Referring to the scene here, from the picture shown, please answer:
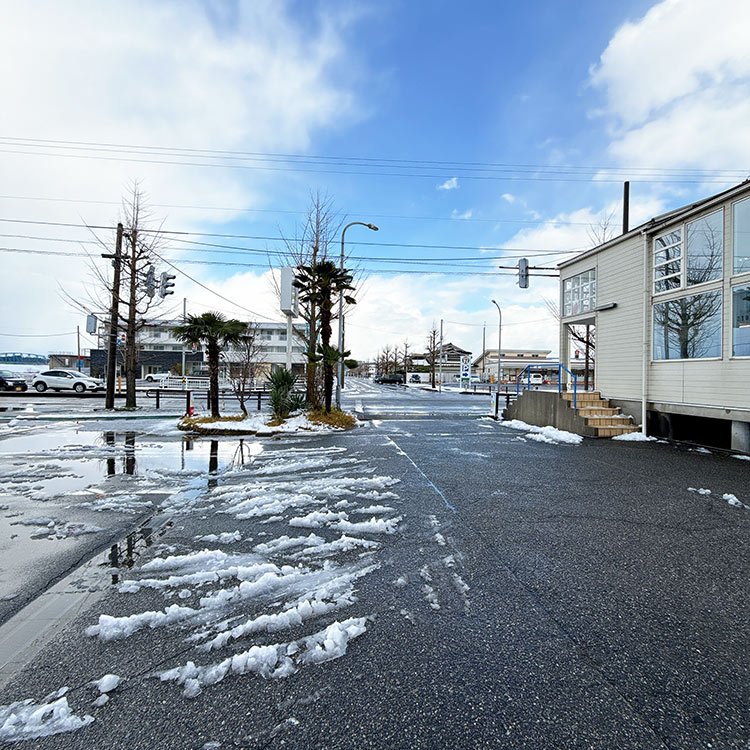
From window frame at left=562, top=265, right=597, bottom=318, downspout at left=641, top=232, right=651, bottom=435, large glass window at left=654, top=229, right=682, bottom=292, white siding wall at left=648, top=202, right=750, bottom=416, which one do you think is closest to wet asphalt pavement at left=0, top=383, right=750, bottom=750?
white siding wall at left=648, top=202, right=750, bottom=416

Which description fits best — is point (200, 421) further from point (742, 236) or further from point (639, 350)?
point (742, 236)

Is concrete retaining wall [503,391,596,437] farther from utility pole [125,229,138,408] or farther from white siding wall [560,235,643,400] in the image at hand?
utility pole [125,229,138,408]

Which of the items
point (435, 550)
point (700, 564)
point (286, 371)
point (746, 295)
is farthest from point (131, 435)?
point (746, 295)

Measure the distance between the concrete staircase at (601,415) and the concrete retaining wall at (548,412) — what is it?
14 centimetres

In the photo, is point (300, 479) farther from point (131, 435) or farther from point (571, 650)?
point (131, 435)

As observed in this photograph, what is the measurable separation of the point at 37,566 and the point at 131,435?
8436 millimetres

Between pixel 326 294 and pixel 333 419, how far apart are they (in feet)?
13.3

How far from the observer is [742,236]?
846cm

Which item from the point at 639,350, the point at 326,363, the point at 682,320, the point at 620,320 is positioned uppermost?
the point at 620,320

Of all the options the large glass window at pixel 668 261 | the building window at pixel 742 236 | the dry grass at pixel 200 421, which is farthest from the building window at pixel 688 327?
the dry grass at pixel 200 421

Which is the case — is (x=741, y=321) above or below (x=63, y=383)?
above

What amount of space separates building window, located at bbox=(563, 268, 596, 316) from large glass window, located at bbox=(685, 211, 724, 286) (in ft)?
10.6

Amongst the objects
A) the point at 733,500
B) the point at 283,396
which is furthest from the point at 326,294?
the point at 733,500

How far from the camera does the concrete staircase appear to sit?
10891 millimetres
